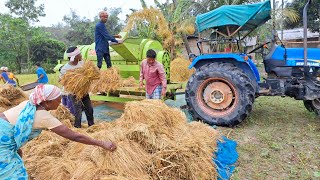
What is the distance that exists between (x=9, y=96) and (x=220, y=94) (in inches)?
152

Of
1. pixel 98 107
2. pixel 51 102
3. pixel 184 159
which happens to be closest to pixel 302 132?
pixel 184 159

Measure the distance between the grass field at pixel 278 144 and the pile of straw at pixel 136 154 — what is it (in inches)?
23.0

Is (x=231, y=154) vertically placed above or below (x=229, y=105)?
below

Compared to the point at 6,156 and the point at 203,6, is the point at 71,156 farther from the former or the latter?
the point at 203,6

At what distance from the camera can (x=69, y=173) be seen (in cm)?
263

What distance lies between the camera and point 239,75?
4.66 metres

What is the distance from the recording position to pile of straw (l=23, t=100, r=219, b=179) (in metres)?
2.55

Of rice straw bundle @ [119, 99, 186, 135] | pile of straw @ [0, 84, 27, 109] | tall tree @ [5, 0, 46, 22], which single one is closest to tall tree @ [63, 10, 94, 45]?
tall tree @ [5, 0, 46, 22]

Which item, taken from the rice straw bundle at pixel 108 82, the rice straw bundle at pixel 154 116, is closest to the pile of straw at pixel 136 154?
the rice straw bundle at pixel 154 116

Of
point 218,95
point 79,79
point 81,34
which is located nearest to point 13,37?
point 81,34

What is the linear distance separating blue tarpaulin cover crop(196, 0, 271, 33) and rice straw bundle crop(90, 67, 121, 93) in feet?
6.54

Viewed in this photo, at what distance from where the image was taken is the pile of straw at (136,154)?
100 inches

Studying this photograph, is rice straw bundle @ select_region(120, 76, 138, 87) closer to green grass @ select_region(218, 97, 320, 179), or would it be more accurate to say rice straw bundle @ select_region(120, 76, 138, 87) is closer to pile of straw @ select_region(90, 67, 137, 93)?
pile of straw @ select_region(90, 67, 137, 93)

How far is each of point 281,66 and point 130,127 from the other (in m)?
3.39
